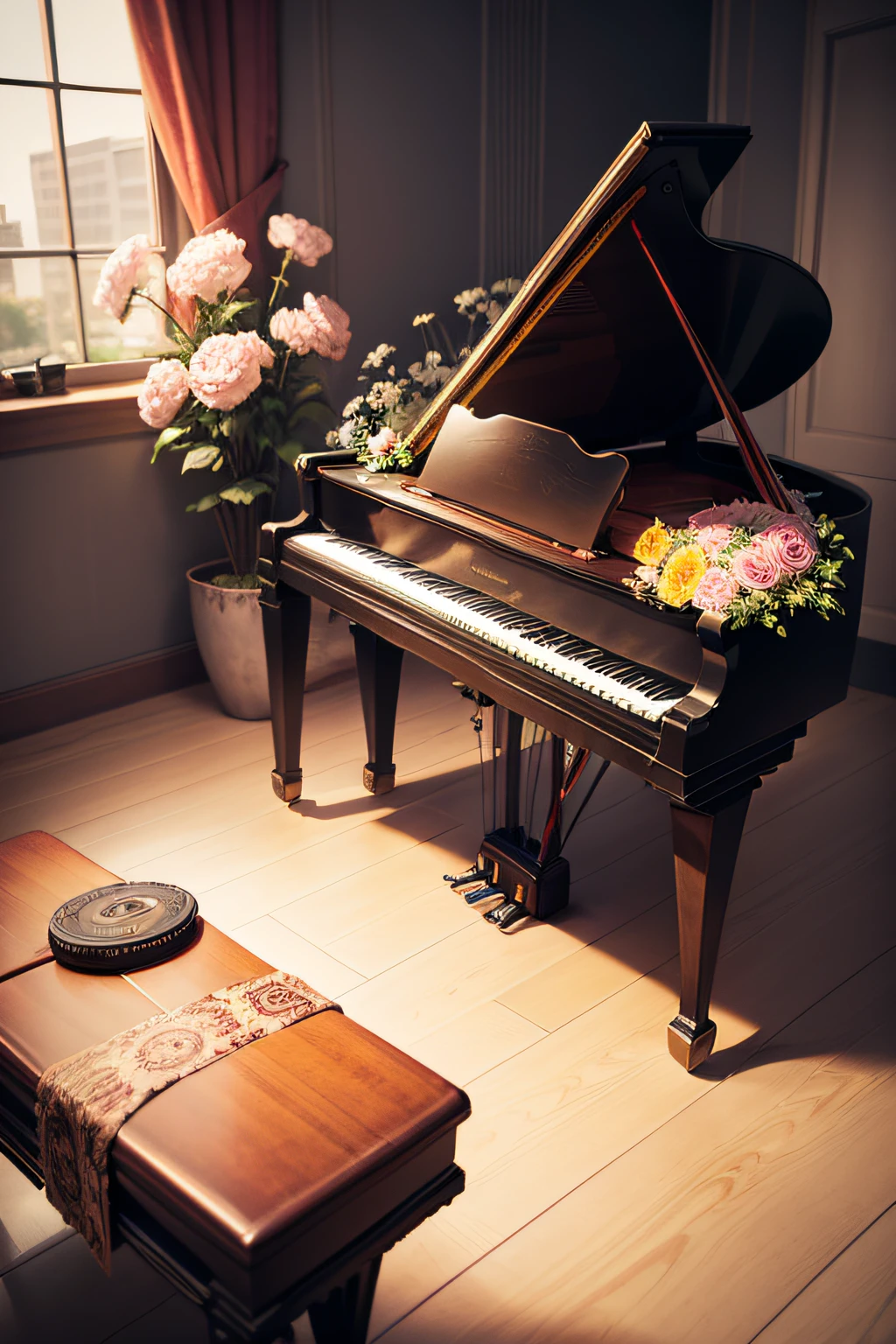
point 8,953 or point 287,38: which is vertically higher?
Answer: point 287,38

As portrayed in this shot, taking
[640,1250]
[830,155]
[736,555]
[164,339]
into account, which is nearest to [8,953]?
[640,1250]

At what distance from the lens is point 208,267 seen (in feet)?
10.9

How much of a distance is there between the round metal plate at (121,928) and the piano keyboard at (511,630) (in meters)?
0.84

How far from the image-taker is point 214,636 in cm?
371

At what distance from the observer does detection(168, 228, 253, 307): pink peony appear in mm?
3312

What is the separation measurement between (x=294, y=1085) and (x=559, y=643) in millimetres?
1095

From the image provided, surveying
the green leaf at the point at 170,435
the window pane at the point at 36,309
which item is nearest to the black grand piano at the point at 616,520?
the green leaf at the point at 170,435

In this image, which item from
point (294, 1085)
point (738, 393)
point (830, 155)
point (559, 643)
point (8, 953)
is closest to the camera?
point (294, 1085)

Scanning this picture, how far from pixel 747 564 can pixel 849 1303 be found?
1200 mm

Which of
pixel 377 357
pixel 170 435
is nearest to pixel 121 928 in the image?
pixel 170 435

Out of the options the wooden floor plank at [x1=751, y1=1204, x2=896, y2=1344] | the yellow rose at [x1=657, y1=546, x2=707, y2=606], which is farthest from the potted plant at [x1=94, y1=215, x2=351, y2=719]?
the wooden floor plank at [x1=751, y1=1204, x2=896, y2=1344]

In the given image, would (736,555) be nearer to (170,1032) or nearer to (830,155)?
(170,1032)

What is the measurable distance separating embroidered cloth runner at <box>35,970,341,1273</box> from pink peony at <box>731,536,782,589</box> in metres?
1.04

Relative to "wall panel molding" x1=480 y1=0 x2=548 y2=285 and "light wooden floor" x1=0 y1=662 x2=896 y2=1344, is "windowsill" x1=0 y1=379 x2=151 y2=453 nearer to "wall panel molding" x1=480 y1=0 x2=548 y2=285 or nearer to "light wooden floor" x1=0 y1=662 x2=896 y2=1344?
"light wooden floor" x1=0 y1=662 x2=896 y2=1344
